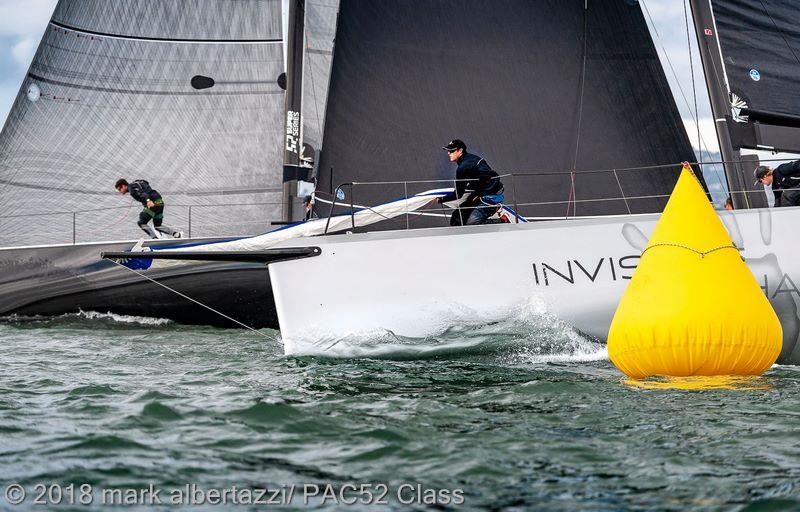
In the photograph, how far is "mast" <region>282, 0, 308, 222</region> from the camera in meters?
11.7

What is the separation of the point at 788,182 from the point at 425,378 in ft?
13.8

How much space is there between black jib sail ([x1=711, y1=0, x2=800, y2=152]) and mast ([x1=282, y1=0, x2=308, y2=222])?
5.36m

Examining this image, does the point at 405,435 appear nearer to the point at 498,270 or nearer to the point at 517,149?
the point at 498,270

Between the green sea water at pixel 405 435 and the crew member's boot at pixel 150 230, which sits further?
the crew member's boot at pixel 150 230

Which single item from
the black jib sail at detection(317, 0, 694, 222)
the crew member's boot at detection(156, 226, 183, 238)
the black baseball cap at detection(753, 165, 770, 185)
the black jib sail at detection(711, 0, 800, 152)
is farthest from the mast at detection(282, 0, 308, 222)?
the black baseball cap at detection(753, 165, 770, 185)

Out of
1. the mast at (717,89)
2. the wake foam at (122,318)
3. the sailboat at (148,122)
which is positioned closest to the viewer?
the mast at (717,89)

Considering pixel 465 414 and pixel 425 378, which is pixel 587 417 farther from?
pixel 425 378

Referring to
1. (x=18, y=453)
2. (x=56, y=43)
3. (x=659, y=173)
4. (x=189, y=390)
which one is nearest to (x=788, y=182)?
(x=659, y=173)

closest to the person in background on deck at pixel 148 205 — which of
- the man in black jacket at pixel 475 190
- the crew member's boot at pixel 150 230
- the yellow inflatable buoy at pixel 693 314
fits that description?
the crew member's boot at pixel 150 230

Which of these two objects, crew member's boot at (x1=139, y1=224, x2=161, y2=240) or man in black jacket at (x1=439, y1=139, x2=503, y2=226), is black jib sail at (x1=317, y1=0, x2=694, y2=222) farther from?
man in black jacket at (x1=439, y1=139, x2=503, y2=226)

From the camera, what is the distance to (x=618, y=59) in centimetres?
1072

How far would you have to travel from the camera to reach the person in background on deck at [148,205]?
38.1ft

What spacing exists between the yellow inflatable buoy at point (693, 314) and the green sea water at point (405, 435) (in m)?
0.20

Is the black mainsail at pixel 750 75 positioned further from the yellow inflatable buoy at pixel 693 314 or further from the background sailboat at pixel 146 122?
the background sailboat at pixel 146 122
